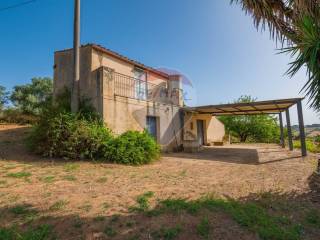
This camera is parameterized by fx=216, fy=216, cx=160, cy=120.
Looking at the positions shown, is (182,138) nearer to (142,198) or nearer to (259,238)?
(142,198)

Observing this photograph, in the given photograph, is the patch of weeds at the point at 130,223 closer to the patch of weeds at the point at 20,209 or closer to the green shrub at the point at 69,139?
the patch of weeds at the point at 20,209

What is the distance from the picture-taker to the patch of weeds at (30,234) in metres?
3.17

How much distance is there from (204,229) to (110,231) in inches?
58.0

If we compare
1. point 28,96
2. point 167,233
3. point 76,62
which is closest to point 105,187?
point 167,233

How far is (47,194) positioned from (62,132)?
4.53m

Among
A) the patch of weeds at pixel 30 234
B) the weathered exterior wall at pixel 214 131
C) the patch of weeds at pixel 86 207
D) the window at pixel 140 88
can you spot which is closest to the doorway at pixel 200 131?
the weathered exterior wall at pixel 214 131

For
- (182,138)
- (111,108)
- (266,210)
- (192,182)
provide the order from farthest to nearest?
1. (182,138)
2. (111,108)
3. (192,182)
4. (266,210)

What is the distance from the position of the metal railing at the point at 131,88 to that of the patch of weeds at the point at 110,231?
Result: 8205mm

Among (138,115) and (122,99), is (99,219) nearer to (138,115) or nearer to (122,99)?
(122,99)

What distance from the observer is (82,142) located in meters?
8.91

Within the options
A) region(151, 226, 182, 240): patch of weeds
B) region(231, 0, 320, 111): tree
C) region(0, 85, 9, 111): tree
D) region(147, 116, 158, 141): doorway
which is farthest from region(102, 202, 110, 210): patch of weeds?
region(0, 85, 9, 111): tree

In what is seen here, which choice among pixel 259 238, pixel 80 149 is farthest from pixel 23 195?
pixel 259 238

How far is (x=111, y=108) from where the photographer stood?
10.5m

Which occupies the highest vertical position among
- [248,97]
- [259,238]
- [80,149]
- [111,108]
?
[248,97]
